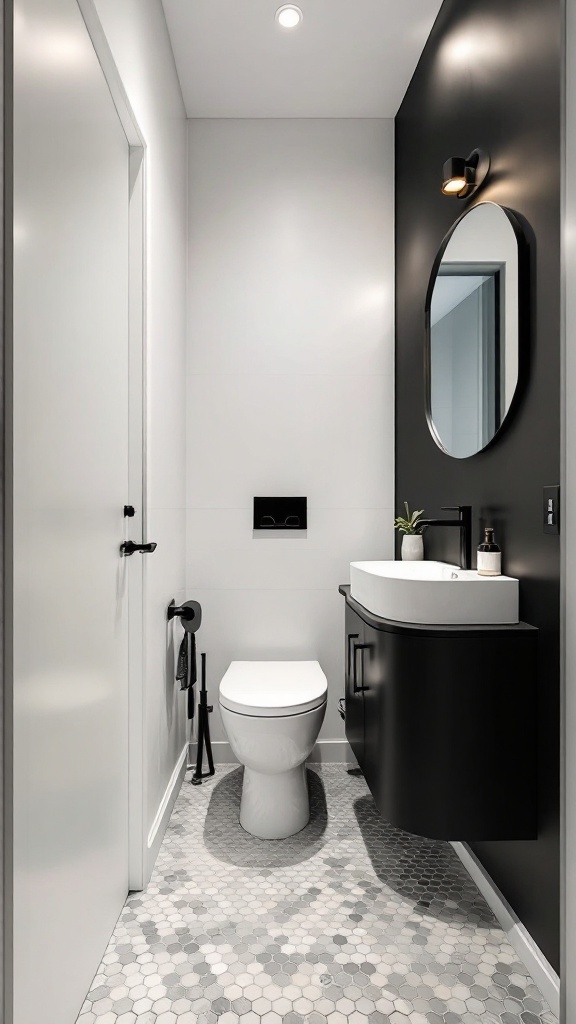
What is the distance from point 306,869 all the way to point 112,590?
1022mm

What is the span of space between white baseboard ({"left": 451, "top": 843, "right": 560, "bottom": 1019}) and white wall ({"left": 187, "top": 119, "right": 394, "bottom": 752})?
889 millimetres

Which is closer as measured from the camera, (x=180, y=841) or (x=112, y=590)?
(x=112, y=590)

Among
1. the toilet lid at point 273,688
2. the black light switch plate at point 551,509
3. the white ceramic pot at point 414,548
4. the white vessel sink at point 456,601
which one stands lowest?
the toilet lid at point 273,688

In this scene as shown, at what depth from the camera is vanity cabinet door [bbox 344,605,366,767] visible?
1.76 m

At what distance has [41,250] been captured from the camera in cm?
97

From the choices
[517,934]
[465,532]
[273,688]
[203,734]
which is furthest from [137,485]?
[517,934]

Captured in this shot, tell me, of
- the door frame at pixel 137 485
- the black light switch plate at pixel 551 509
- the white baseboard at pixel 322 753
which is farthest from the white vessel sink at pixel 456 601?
the white baseboard at pixel 322 753

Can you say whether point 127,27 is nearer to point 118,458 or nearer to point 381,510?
point 118,458

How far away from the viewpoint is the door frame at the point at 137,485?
159 centimetres

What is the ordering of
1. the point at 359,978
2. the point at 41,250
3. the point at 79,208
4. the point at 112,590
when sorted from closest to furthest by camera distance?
the point at 41,250 < the point at 79,208 < the point at 359,978 < the point at 112,590

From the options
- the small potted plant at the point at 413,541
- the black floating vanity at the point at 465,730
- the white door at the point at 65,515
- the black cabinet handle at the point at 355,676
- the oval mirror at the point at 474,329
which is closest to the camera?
the white door at the point at 65,515

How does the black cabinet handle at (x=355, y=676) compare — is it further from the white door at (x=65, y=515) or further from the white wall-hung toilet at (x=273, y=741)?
the white door at (x=65, y=515)

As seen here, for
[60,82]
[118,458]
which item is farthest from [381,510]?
[60,82]

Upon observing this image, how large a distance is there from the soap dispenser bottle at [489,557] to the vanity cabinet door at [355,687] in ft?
1.29
